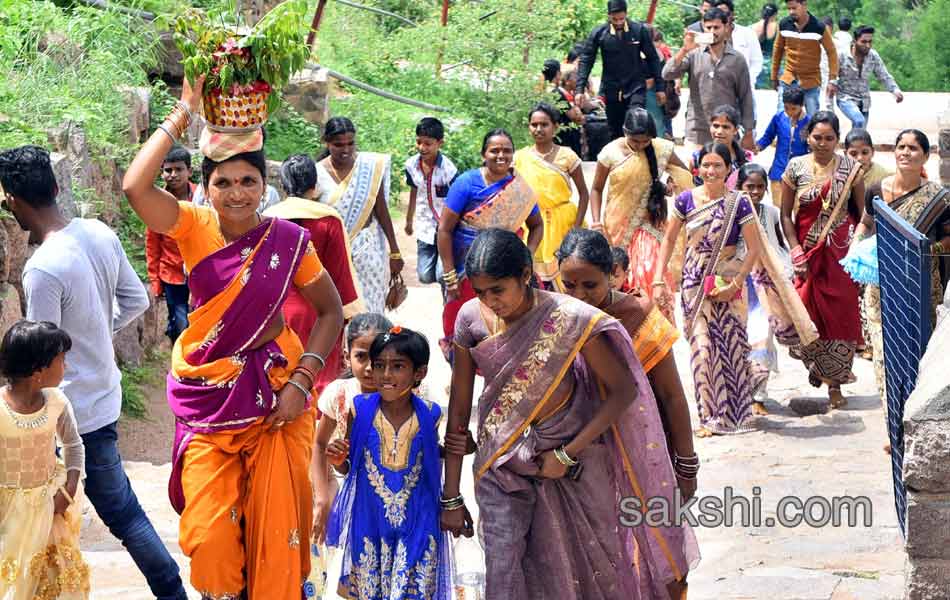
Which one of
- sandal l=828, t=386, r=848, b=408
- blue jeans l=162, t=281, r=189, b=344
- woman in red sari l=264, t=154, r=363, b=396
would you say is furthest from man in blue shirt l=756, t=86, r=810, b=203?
woman in red sari l=264, t=154, r=363, b=396

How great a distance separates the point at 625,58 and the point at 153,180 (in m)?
11.1

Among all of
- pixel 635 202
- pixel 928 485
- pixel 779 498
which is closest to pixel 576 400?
pixel 928 485

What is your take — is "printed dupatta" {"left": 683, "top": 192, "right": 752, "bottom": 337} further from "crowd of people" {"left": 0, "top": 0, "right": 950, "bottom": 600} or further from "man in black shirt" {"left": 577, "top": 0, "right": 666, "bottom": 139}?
"man in black shirt" {"left": 577, "top": 0, "right": 666, "bottom": 139}

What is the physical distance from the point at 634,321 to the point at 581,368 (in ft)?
1.12

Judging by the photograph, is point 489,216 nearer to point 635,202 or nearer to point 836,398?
point 635,202

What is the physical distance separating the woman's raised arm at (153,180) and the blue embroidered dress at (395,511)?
3.36ft

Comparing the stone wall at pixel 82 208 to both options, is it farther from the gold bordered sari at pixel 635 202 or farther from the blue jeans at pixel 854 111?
the blue jeans at pixel 854 111

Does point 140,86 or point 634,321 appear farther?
point 140,86

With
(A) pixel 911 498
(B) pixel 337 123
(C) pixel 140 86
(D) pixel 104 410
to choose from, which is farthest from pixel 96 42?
(A) pixel 911 498

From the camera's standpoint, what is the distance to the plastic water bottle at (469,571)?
20.4ft

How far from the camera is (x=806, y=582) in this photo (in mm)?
6191

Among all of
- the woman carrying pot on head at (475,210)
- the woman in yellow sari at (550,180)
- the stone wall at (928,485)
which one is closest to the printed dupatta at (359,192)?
the woman carrying pot on head at (475,210)

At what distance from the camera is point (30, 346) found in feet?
16.9

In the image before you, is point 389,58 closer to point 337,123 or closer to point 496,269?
point 337,123
